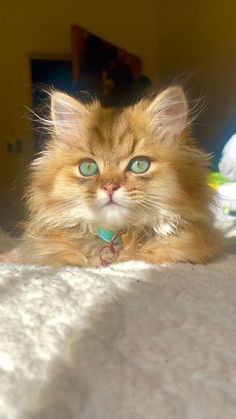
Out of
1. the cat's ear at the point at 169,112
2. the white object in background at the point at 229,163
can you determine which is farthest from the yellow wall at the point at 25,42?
the cat's ear at the point at 169,112

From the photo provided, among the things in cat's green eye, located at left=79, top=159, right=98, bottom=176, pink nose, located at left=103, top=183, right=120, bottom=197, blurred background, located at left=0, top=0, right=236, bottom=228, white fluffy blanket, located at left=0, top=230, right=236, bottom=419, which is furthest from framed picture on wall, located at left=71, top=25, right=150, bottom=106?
white fluffy blanket, located at left=0, top=230, right=236, bottom=419

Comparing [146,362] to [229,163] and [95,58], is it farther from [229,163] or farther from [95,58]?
[95,58]

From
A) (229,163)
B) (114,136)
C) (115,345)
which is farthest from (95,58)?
(115,345)

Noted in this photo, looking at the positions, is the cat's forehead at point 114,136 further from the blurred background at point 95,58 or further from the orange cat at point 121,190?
the blurred background at point 95,58

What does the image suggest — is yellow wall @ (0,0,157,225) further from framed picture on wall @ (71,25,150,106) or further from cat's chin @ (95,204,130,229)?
cat's chin @ (95,204,130,229)

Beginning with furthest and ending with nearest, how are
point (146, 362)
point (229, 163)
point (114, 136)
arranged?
point (229, 163) → point (114, 136) → point (146, 362)

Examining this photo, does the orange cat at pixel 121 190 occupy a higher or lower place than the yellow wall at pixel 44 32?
lower
